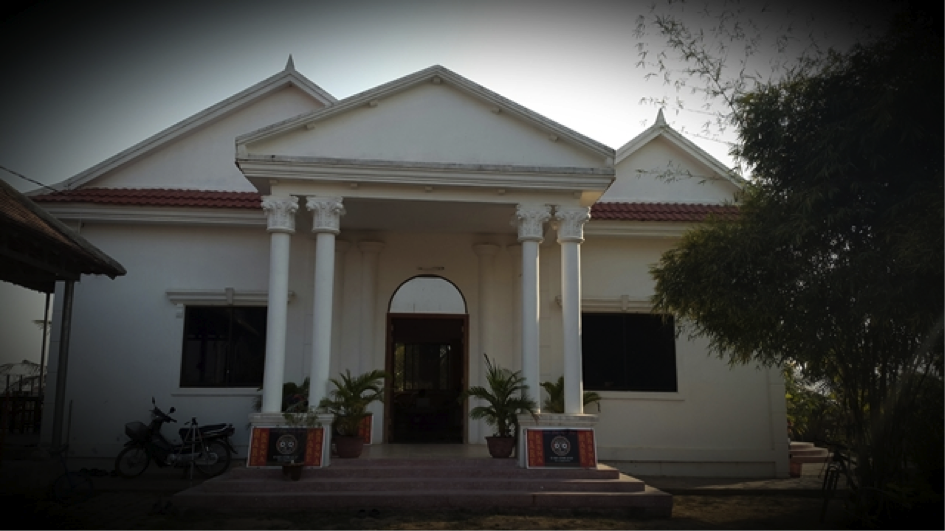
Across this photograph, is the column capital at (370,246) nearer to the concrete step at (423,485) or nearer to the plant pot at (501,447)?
the plant pot at (501,447)

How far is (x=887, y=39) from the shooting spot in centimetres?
836

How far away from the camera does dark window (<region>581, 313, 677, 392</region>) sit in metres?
14.5

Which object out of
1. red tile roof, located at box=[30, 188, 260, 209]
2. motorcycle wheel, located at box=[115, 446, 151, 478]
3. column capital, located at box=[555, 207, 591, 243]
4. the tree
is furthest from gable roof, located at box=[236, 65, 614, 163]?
motorcycle wheel, located at box=[115, 446, 151, 478]

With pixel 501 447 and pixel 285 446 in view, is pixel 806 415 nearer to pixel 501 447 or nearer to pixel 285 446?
pixel 501 447

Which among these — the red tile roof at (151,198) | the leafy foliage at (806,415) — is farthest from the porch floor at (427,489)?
the leafy foliage at (806,415)

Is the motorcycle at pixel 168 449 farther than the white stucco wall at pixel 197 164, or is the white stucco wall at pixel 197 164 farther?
the white stucco wall at pixel 197 164

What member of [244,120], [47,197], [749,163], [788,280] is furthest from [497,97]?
[47,197]

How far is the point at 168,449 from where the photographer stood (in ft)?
41.8

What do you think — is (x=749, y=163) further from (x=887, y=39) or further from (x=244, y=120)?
(x=244, y=120)

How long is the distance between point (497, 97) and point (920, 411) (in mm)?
7520

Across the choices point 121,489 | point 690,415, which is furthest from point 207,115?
point 690,415

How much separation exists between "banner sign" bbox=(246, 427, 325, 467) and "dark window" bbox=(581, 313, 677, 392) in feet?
19.4

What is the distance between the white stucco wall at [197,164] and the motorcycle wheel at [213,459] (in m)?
5.61

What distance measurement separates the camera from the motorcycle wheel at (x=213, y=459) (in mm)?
12742
